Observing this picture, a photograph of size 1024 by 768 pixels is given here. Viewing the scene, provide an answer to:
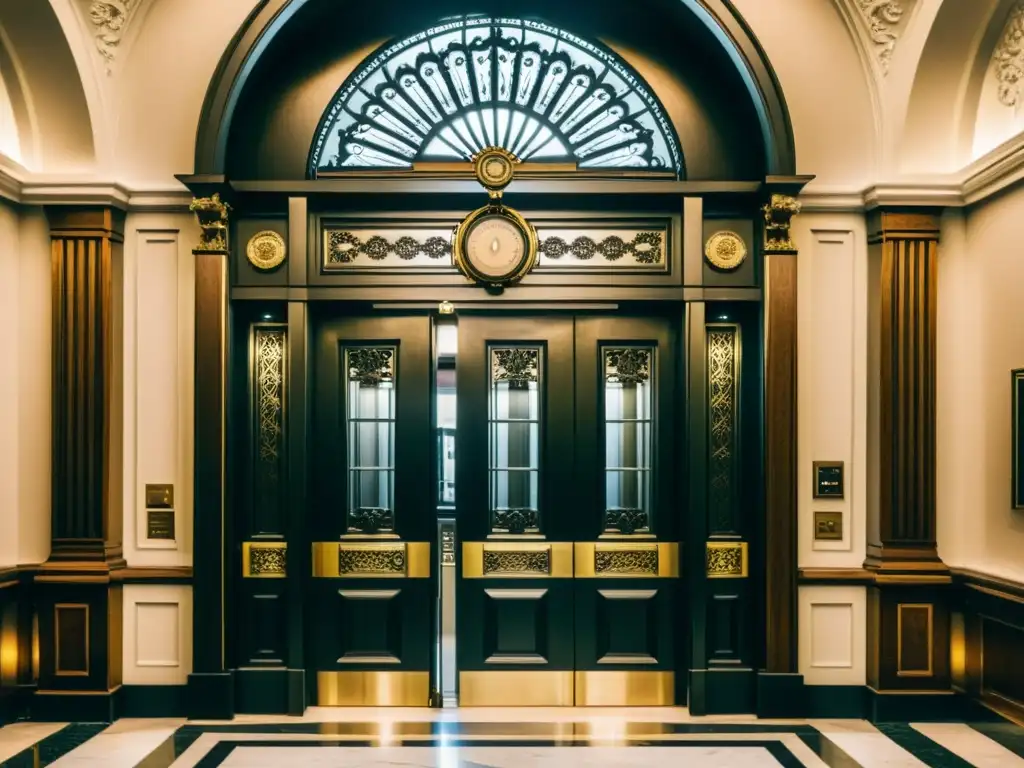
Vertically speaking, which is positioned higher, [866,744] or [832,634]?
[832,634]

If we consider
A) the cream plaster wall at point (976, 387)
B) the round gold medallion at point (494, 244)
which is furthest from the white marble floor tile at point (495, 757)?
the round gold medallion at point (494, 244)

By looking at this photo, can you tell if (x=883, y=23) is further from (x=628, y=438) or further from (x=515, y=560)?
(x=515, y=560)

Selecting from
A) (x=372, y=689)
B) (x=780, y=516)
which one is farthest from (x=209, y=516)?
(x=780, y=516)

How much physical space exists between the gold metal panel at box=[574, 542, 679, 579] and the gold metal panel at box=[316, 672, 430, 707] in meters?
1.13

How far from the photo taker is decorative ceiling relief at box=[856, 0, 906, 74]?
4.89 metres

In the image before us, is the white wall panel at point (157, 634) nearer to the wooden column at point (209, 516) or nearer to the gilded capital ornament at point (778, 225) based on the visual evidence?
the wooden column at point (209, 516)

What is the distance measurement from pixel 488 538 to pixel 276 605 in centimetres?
126

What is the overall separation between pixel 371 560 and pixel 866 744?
283 cm

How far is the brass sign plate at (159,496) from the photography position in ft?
16.4

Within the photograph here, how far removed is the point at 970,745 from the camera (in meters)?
4.50

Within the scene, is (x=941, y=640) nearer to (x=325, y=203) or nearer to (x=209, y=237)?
(x=325, y=203)

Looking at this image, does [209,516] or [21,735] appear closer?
[21,735]

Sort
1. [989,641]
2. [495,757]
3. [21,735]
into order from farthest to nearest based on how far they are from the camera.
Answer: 1. [989,641]
2. [21,735]
3. [495,757]

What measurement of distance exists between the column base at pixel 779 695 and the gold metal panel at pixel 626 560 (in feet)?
2.47
